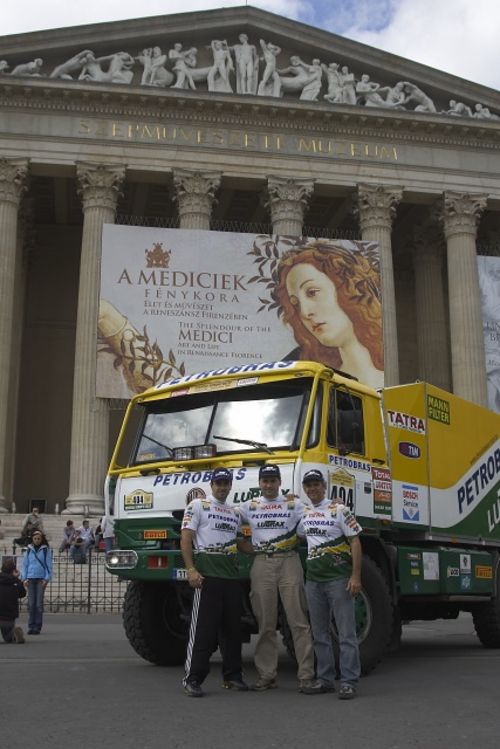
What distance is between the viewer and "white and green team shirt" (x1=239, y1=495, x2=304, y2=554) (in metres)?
7.04

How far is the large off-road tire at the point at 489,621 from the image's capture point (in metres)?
10.5

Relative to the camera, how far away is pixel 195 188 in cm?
2717

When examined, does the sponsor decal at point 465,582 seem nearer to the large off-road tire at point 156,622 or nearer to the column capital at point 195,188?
the large off-road tire at point 156,622

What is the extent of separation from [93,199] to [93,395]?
635 centimetres

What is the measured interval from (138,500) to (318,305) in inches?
668

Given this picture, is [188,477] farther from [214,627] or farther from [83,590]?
[83,590]

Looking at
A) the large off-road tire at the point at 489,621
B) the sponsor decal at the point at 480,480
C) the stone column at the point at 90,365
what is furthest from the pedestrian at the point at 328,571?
the stone column at the point at 90,365

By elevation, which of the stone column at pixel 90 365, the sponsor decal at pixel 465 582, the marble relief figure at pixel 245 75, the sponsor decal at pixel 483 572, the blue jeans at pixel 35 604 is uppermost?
the marble relief figure at pixel 245 75

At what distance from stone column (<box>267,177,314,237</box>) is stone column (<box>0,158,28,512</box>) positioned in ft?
26.0

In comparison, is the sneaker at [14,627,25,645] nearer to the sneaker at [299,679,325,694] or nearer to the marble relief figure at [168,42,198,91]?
the sneaker at [299,679,325,694]

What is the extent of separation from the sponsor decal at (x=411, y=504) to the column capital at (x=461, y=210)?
68.9 feet

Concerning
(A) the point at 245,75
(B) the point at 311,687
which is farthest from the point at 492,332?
(B) the point at 311,687

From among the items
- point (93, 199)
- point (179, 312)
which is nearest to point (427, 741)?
point (179, 312)

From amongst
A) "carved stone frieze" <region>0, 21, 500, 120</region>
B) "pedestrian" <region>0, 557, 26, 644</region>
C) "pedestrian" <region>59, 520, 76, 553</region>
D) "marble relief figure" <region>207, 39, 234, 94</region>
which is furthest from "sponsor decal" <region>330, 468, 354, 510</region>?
"marble relief figure" <region>207, 39, 234, 94</region>
